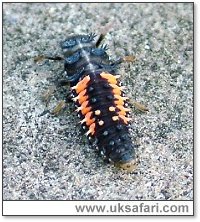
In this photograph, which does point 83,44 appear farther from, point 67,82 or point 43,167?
point 43,167

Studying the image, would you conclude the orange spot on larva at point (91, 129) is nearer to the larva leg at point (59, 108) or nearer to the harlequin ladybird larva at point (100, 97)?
the harlequin ladybird larva at point (100, 97)

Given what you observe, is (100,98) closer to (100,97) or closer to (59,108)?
(100,97)

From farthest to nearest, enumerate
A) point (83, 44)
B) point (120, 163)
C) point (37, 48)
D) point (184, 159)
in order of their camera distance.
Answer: point (37, 48)
point (83, 44)
point (184, 159)
point (120, 163)

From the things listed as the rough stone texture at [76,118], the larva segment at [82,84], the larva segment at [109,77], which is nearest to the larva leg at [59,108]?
the rough stone texture at [76,118]

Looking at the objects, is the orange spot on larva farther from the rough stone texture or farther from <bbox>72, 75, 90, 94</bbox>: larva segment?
<bbox>72, 75, 90, 94</bbox>: larva segment

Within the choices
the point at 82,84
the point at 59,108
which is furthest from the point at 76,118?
the point at 82,84

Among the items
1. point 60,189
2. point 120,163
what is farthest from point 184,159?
point 60,189
